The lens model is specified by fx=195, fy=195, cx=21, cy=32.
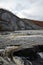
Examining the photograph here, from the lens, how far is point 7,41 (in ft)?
19.1

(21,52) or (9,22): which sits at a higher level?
(9,22)

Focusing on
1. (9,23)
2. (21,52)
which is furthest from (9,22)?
(21,52)

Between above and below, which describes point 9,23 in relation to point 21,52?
above

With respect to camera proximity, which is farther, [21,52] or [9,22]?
[9,22]

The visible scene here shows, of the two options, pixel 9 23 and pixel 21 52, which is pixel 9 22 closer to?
pixel 9 23

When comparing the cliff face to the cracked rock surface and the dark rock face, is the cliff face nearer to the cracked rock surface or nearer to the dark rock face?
the dark rock face

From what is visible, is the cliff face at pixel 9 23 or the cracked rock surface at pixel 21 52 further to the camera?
the cliff face at pixel 9 23

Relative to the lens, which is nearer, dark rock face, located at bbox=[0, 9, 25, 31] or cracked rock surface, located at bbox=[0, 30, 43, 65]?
cracked rock surface, located at bbox=[0, 30, 43, 65]

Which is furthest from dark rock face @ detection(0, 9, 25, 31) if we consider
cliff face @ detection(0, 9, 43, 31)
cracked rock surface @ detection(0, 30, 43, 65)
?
cracked rock surface @ detection(0, 30, 43, 65)

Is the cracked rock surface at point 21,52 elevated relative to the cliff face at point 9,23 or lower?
lower

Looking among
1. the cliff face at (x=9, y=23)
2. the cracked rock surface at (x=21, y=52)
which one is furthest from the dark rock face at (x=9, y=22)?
the cracked rock surface at (x=21, y=52)

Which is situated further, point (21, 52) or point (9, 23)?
point (9, 23)

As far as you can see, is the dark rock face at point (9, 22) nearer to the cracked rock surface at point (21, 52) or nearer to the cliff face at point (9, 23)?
the cliff face at point (9, 23)

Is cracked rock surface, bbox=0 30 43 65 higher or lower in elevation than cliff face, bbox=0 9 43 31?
lower
